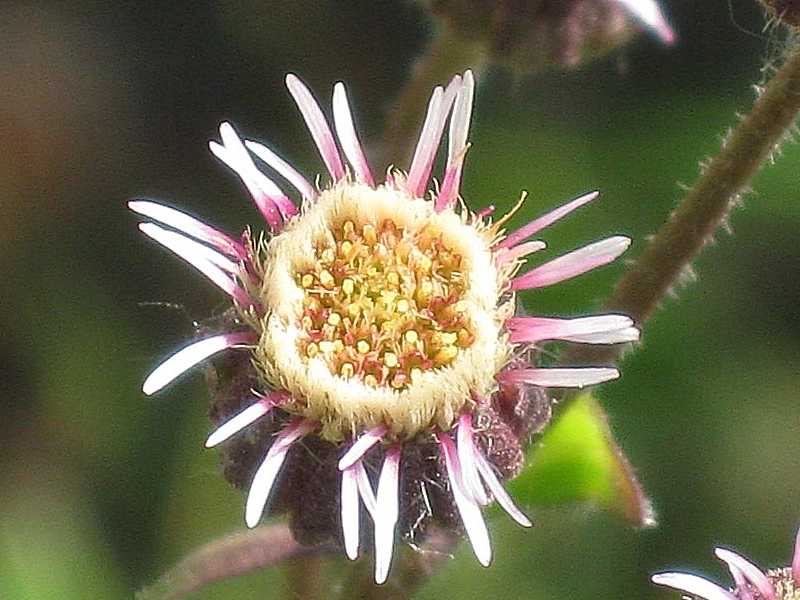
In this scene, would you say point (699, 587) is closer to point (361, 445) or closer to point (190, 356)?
point (361, 445)

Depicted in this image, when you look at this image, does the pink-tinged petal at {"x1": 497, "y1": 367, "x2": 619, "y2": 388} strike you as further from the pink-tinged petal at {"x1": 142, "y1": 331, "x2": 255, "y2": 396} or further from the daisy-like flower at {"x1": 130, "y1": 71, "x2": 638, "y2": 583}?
the pink-tinged petal at {"x1": 142, "y1": 331, "x2": 255, "y2": 396}

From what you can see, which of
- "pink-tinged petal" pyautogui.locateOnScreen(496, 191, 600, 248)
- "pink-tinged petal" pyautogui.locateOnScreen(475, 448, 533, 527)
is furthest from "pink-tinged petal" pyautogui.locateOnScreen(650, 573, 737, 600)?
"pink-tinged petal" pyautogui.locateOnScreen(496, 191, 600, 248)

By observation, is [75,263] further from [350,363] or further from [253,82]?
[350,363]

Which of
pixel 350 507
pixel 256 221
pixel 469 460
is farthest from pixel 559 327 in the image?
pixel 256 221

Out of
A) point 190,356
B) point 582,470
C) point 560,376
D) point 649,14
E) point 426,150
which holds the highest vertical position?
point 649,14

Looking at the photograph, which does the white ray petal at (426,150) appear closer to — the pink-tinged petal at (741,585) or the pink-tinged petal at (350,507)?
the pink-tinged petal at (350,507)
